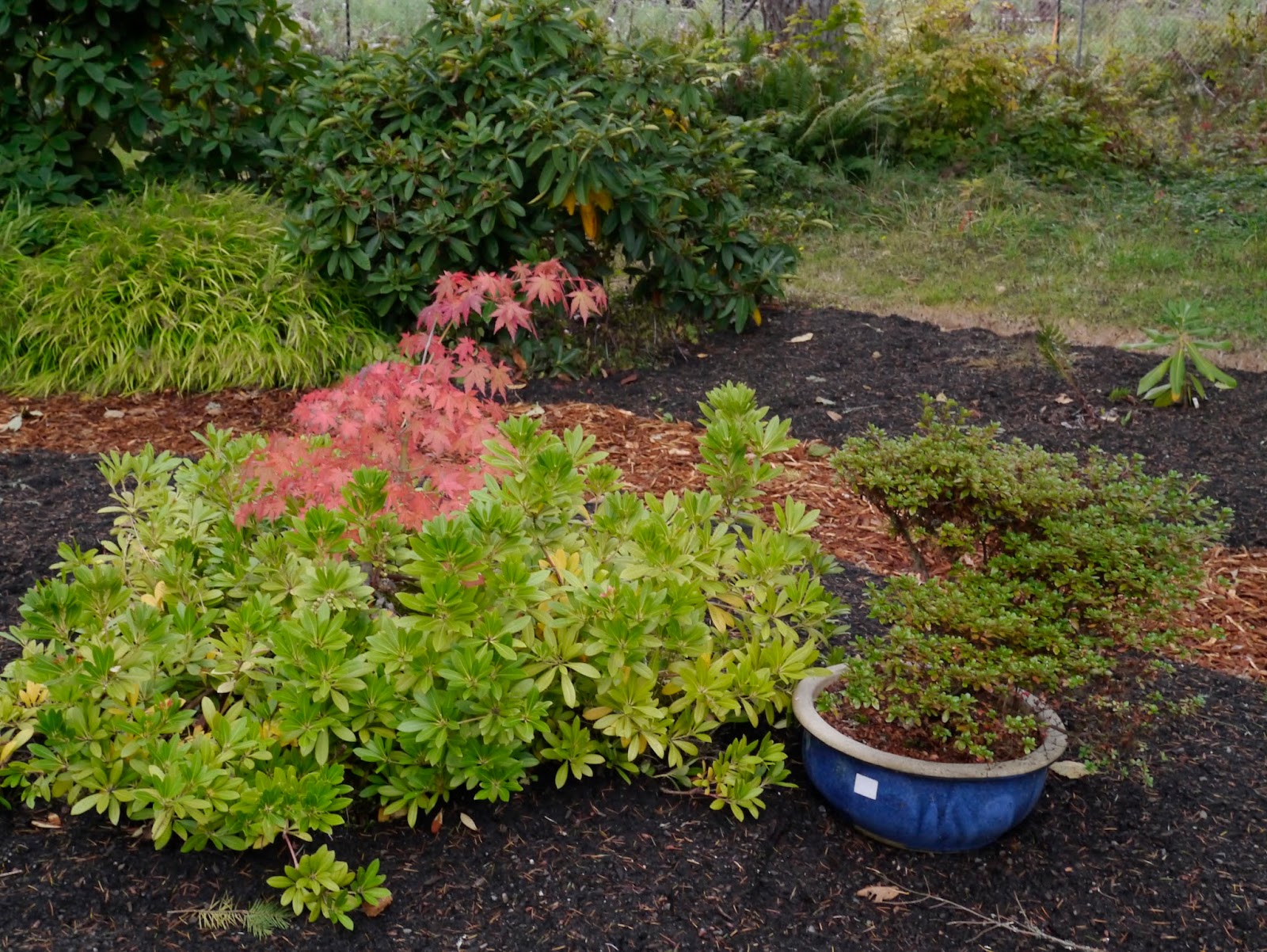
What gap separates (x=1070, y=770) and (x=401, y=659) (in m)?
1.68

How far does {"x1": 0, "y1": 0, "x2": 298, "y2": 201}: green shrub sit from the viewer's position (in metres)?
7.01

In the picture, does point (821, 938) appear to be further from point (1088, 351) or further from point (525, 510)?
point (1088, 351)

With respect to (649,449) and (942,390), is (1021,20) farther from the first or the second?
(649,449)

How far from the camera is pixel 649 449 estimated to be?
5266mm

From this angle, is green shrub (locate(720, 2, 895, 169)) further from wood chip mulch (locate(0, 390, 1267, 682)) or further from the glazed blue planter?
the glazed blue planter

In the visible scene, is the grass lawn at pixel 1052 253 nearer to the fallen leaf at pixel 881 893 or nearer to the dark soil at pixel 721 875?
the dark soil at pixel 721 875

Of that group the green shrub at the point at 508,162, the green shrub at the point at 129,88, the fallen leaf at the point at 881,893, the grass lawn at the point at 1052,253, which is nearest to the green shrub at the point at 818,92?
the grass lawn at the point at 1052,253

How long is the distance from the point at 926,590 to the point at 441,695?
1073mm

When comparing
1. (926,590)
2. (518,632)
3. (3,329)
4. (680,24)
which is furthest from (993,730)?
(680,24)

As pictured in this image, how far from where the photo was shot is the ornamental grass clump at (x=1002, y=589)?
2.56 m

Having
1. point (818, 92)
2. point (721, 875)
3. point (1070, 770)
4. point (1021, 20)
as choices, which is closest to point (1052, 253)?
point (818, 92)

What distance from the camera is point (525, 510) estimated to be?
9.23 ft

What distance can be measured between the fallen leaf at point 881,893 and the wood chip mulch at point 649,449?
144 centimetres

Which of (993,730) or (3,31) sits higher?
(3,31)
